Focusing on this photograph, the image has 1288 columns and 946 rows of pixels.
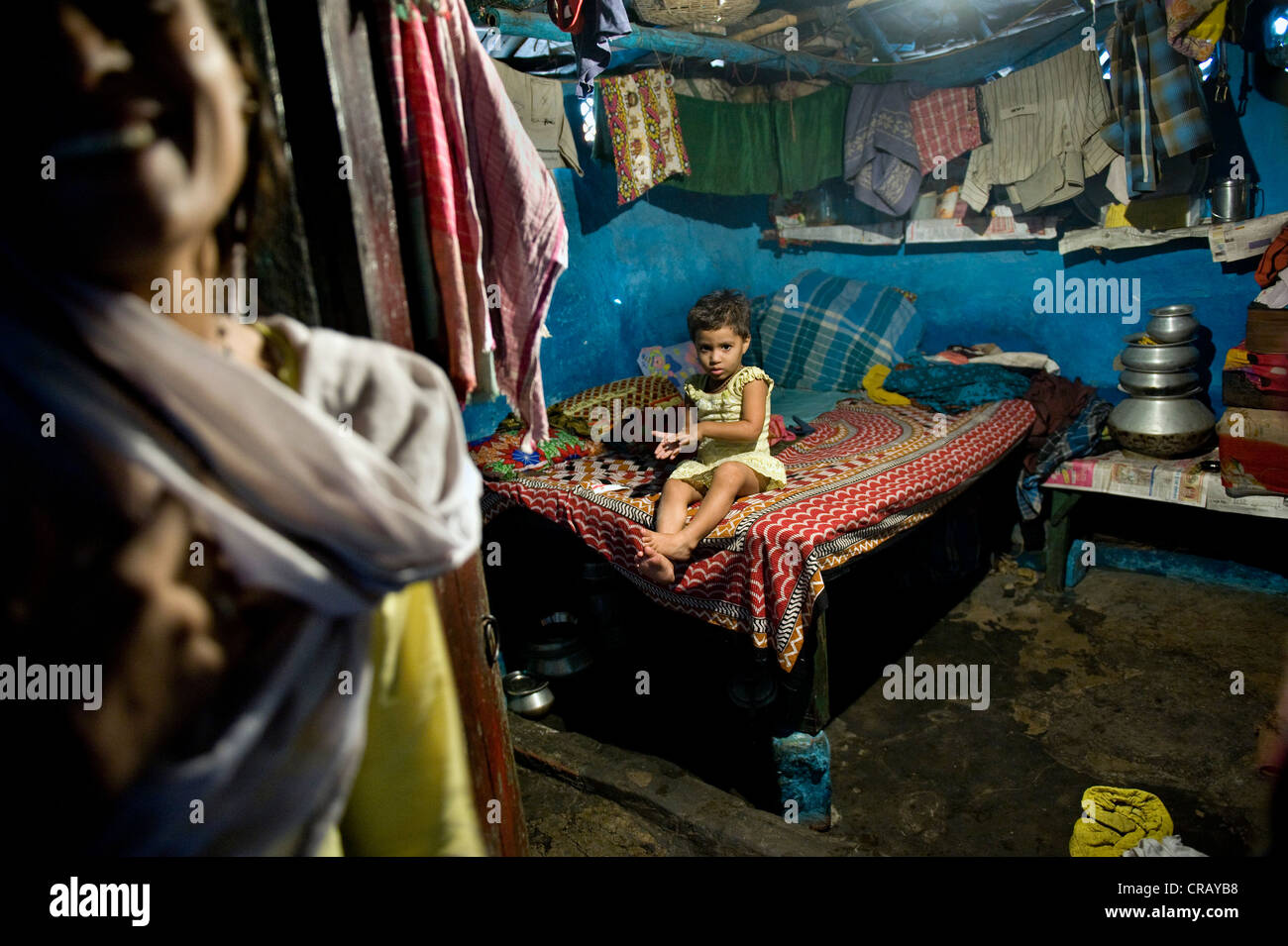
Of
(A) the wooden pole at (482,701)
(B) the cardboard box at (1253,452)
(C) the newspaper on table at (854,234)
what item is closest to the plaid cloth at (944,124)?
(C) the newspaper on table at (854,234)

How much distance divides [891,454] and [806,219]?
123 inches

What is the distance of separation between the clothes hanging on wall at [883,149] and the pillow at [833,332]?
621 millimetres

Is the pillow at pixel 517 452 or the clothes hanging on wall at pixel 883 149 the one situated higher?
the clothes hanging on wall at pixel 883 149

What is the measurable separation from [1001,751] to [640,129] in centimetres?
382

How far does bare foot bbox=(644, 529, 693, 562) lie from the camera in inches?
116

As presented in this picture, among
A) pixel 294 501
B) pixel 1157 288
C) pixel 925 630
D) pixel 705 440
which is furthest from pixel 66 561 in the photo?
pixel 1157 288

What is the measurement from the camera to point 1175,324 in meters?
4.18

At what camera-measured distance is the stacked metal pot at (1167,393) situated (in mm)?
4113

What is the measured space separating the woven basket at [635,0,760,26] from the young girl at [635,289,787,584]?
1618mm

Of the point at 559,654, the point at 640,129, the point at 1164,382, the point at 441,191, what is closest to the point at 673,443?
the point at 559,654

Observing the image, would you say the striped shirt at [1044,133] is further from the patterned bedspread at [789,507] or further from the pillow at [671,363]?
the pillow at [671,363]

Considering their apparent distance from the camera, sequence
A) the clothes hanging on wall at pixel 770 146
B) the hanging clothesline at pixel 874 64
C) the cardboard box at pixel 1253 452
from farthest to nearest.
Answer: the clothes hanging on wall at pixel 770 146, the hanging clothesline at pixel 874 64, the cardboard box at pixel 1253 452

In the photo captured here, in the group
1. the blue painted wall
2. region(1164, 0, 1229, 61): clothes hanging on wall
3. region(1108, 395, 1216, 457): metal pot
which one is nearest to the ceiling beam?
the blue painted wall

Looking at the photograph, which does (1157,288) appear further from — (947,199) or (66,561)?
(66,561)
